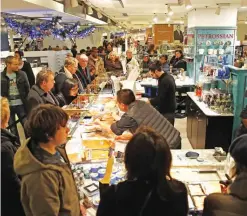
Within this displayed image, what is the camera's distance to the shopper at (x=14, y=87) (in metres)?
5.82

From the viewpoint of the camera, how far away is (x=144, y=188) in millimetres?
1539

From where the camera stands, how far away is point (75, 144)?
343cm

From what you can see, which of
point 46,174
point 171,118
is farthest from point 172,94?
point 46,174

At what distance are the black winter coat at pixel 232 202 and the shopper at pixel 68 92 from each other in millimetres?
3730

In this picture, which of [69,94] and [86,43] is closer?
[69,94]

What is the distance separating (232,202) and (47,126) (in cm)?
111

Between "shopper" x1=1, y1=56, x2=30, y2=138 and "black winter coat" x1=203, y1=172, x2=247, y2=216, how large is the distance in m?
4.64

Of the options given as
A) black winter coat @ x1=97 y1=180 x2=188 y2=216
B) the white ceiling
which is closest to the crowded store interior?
black winter coat @ x1=97 y1=180 x2=188 y2=216

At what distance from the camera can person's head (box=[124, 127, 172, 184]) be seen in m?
1.54

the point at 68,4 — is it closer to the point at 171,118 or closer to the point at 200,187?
the point at 171,118

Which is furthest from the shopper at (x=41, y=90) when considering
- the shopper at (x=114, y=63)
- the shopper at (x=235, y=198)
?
the shopper at (x=114, y=63)

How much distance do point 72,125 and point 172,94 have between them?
1951 millimetres

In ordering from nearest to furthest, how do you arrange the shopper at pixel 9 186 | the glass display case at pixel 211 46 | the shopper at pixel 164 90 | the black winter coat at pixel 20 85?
the shopper at pixel 9 186
the shopper at pixel 164 90
the black winter coat at pixel 20 85
the glass display case at pixel 211 46

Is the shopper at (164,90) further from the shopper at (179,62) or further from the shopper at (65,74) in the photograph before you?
the shopper at (179,62)
